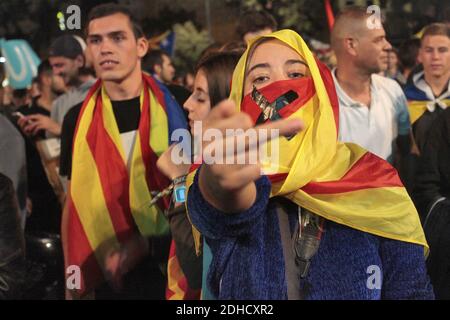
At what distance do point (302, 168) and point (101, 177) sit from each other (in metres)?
1.46

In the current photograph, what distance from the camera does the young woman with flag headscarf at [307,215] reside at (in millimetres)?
1511

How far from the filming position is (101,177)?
113 inches

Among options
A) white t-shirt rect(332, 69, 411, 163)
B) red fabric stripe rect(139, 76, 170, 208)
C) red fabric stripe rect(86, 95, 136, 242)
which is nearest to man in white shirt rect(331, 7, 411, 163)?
white t-shirt rect(332, 69, 411, 163)

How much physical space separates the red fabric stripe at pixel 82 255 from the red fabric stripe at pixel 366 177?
4.84 feet

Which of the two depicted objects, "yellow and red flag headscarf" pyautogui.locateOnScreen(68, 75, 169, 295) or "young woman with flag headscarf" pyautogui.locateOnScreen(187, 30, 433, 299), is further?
"yellow and red flag headscarf" pyautogui.locateOnScreen(68, 75, 169, 295)

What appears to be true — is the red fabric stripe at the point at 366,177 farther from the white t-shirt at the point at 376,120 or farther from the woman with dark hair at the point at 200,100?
the white t-shirt at the point at 376,120

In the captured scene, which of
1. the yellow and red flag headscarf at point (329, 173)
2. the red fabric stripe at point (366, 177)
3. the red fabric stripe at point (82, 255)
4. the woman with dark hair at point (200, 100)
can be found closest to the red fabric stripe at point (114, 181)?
the red fabric stripe at point (82, 255)

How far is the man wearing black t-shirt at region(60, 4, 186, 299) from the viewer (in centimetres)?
279

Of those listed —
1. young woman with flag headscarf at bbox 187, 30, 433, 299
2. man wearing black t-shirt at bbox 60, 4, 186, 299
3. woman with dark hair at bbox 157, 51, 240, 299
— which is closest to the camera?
young woman with flag headscarf at bbox 187, 30, 433, 299

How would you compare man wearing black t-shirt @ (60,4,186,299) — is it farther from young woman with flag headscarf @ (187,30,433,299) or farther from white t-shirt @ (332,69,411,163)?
young woman with flag headscarf @ (187,30,433,299)

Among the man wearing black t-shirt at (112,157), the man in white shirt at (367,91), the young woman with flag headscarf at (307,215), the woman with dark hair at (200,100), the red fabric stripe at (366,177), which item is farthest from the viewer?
the man in white shirt at (367,91)

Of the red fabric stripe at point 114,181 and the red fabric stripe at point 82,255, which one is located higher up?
the red fabric stripe at point 114,181

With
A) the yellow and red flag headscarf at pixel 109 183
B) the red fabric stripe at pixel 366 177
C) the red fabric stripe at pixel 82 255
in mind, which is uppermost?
the red fabric stripe at pixel 366 177

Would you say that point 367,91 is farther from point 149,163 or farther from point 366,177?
point 366,177
